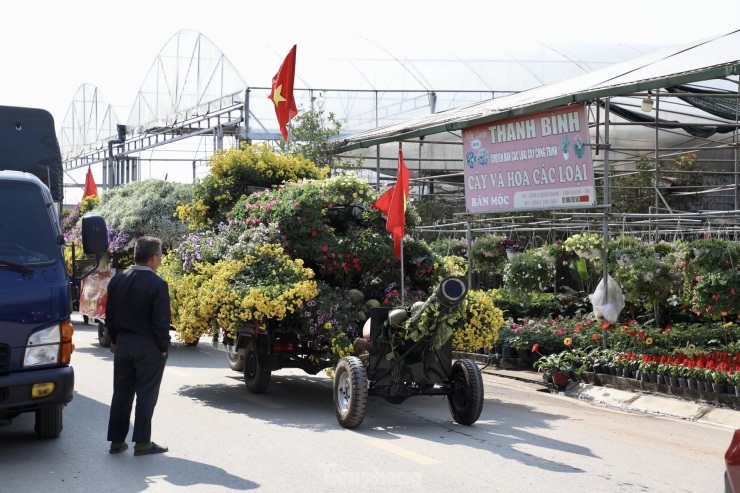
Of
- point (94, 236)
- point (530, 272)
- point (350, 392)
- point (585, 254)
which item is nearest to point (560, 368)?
point (585, 254)

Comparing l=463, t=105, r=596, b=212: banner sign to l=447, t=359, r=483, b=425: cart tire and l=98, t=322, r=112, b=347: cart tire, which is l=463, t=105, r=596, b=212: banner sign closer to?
l=447, t=359, r=483, b=425: cart tire

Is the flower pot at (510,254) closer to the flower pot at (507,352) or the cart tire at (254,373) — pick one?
the flower pot at (507,352)

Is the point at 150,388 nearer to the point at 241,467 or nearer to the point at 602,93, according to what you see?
the point at 241,467

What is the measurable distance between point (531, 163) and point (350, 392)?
659 centimetres

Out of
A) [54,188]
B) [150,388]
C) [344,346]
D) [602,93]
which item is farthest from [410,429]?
[602,93]

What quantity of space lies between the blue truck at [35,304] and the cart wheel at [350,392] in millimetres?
2735

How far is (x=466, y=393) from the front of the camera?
360 inches

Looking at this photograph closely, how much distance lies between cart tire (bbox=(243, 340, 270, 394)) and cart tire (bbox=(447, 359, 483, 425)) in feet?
8.67

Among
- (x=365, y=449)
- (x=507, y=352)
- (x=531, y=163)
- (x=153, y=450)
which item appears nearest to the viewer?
(x=153, y=450)

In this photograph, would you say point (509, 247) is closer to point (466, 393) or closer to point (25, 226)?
point (466, 393)

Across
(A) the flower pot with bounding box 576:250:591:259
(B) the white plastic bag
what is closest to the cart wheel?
(B) the white plastic bag

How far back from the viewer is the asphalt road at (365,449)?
6770 mm

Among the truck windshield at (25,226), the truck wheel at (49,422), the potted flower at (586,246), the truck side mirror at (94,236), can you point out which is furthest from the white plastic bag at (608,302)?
the truck windshield at (25,226)

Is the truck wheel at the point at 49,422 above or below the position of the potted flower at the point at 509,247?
below
